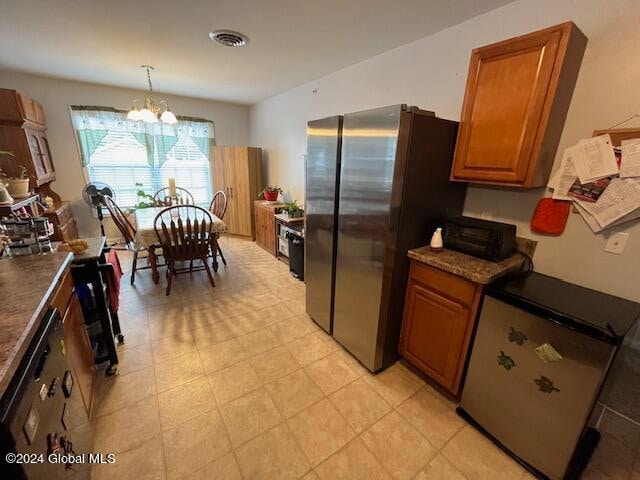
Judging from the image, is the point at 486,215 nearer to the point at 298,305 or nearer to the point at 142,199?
the point at 298,305

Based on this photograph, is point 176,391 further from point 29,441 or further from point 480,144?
point 480,144

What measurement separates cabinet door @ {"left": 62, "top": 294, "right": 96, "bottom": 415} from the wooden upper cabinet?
225 centimetres

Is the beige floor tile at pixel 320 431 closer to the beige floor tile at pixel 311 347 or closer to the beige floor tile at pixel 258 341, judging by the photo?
the beige floor tile at pixel 311 347

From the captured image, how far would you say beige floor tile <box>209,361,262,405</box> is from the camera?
168 centimetres

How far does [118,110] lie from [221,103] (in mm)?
1546

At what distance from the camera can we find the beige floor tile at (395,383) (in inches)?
67.5

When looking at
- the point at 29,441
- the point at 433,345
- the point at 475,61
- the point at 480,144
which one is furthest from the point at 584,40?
the point at 29,441

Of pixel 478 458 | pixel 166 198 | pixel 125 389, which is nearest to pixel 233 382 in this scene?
pixel 125 389

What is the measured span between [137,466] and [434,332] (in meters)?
1.70

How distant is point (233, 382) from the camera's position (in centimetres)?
178

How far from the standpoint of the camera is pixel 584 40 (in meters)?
1.33

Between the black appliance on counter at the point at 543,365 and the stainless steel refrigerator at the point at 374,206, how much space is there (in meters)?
0.53

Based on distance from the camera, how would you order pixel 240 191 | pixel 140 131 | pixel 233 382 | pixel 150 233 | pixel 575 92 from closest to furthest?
pixel 575 92, pixel 233 382, pixel 150 233, pixel 140 131, pixel 240 191

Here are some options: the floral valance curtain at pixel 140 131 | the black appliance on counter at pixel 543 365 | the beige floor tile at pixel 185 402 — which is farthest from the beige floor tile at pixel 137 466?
the floral valance curtain at pixel 140 131
